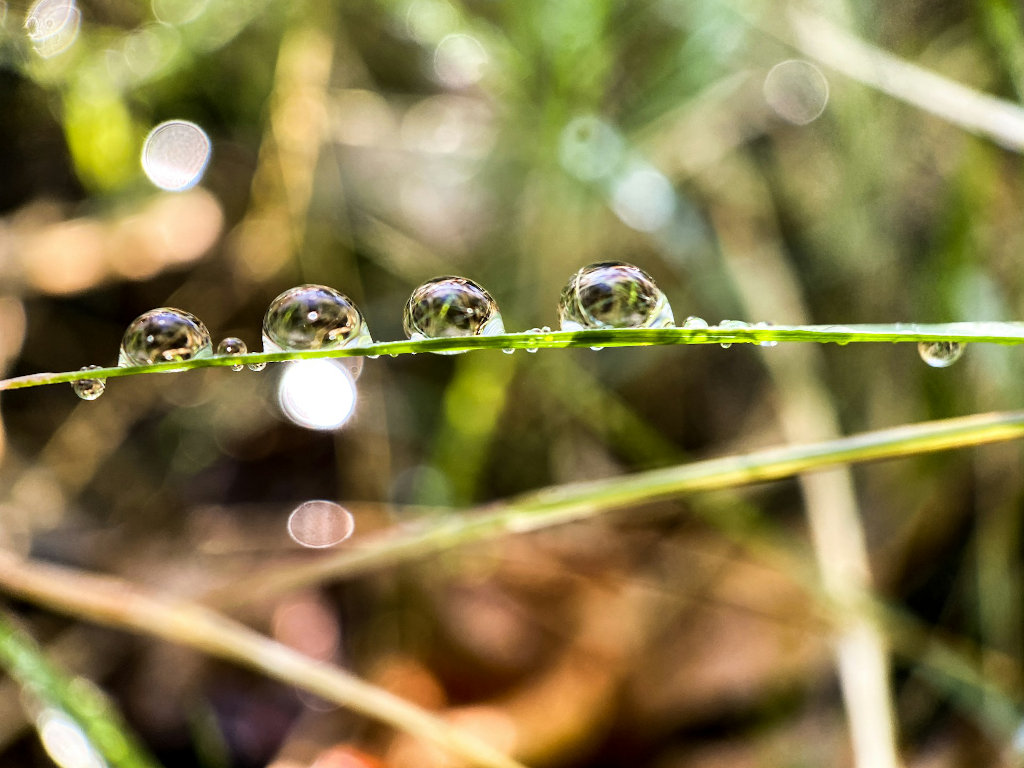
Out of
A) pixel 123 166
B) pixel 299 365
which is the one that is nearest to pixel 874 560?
pixel 299 365

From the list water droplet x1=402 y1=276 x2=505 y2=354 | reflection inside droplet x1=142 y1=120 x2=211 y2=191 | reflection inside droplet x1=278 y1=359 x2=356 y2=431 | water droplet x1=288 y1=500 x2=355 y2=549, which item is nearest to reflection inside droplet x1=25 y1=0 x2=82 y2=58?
reflection inside droplet x1=142 y1=120 x2=211 y2=191

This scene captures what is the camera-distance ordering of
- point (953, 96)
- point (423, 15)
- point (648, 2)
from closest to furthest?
point (953, 96) < point (423, 15) < point (648, 2)

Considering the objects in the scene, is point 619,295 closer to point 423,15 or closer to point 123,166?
point 423,15

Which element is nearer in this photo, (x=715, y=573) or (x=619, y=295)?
(x=619, y=295)

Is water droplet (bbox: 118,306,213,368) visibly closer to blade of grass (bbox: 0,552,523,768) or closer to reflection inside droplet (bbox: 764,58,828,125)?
blade of grass (bbox: 0,552,523,768)

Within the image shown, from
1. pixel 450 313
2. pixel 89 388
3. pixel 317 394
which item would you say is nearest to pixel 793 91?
pixel 317 394

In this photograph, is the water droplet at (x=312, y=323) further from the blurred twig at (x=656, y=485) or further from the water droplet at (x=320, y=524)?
the water droplet at (x=320, y=524)
